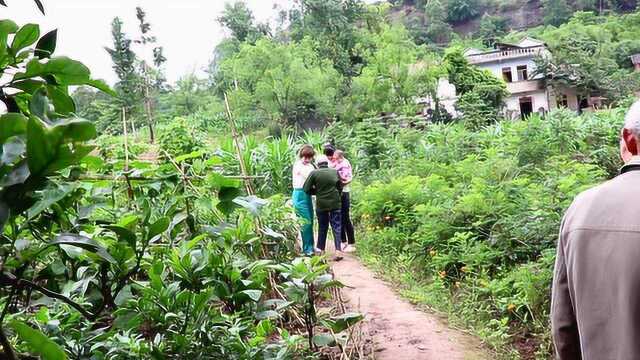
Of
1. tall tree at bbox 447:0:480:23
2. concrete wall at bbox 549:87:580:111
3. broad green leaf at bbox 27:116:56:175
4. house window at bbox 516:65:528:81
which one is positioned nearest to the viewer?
broad green leaf at bbox 27:116:56:175

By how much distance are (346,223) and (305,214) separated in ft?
2.75

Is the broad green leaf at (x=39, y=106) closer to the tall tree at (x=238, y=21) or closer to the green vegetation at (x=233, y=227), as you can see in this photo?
the green vegetation at (x=233, y=227)

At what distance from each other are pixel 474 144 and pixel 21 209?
31.5 feet

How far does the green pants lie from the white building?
21686 millimetres

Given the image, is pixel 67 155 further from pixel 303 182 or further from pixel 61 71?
pixel 303 182

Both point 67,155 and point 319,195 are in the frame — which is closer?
point 67,155

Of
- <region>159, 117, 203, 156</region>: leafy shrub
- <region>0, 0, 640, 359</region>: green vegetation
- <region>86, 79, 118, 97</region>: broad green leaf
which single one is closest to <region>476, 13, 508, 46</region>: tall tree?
<region>0, 0, 640, 359</region>: green vegetation

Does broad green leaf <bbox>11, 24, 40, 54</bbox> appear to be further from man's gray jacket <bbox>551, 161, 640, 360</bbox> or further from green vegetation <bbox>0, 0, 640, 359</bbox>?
man's gray jacket <bbox>551, 161, 640, 360</bbox>

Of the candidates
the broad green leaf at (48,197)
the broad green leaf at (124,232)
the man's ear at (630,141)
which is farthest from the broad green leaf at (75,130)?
the man's ear at (630,141)

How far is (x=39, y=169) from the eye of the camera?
701 mm

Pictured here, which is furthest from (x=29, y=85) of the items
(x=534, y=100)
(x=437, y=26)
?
(x=437, y=26)

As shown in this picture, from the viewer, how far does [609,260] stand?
125cm

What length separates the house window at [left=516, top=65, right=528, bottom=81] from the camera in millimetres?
26663

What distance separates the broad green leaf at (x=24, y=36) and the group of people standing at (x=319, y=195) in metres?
4.18
